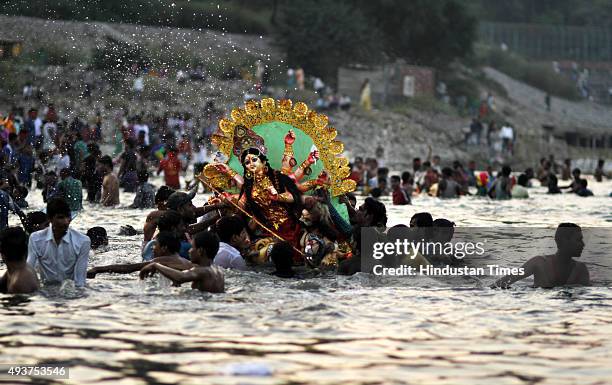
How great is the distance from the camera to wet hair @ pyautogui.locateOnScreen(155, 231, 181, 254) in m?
11.8

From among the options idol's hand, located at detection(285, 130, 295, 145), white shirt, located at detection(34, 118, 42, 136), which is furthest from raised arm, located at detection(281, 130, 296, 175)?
white shirt, located at detection(34, 118, 42, 136)

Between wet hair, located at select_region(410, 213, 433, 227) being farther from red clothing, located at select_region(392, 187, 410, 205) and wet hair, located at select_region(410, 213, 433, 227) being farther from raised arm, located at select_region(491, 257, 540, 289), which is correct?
red clothing, located at select_region(392, 187, 410, 205)

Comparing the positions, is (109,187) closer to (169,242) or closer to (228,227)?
(228,227)

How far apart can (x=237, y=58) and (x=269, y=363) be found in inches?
1727

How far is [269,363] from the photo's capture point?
8.75 meters

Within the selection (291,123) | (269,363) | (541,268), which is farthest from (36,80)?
(269,363)

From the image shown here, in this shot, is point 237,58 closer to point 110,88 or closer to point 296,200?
point 110,88

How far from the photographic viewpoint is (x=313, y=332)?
9945 millimetres

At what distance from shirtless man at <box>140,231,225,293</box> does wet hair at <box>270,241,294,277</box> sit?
5.31 ft

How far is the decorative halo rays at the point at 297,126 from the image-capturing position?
14.2m

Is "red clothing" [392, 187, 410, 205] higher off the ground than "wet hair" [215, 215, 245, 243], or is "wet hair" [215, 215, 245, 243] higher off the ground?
"red clothing" [392, 187, 410, 205]

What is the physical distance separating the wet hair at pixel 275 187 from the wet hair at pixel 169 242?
75.7 inches

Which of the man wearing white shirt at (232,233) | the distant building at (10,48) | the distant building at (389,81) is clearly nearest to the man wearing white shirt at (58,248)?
the man wearing white shirt at (232,233)

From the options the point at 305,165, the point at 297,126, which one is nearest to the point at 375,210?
the point at 305,165
